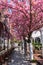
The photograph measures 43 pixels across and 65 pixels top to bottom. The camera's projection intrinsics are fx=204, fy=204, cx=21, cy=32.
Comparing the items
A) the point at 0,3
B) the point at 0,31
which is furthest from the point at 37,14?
Result: the point at 0,31

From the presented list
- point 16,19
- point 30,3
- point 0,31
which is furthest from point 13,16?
point 0,31

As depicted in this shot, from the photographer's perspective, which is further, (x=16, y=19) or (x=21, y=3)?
(x=16, y=19)

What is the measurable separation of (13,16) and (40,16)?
204cm

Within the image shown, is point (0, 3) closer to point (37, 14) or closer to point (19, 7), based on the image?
point (19, 7)

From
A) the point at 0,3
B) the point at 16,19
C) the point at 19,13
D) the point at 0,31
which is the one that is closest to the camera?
the point at 0,3

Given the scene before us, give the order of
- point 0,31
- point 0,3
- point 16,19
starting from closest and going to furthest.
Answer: point 0,3, point 16,19, point 0,31

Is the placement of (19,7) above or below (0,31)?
above

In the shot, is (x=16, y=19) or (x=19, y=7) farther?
(x=16, y=19)

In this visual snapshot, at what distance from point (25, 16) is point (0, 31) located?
385cm

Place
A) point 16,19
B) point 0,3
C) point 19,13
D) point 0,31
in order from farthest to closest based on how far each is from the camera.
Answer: point 0,31, point 16,19, point 19,13, point 0,3

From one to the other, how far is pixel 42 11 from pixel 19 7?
166 cm

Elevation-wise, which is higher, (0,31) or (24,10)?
(24,10)

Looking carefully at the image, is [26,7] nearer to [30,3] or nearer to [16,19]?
[30,3]

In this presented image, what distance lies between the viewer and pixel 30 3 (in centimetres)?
1433
